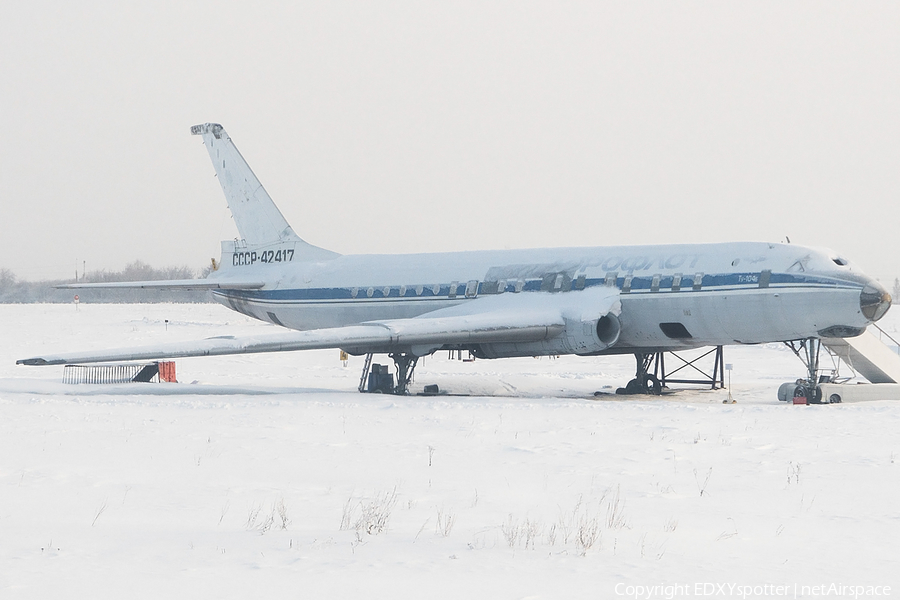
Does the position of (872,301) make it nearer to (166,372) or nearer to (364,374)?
(364,374)

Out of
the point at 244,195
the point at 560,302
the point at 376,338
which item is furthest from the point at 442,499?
the point at 244,195

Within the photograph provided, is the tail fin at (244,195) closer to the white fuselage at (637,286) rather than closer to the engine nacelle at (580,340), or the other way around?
A: the white fuselage at (637,286)

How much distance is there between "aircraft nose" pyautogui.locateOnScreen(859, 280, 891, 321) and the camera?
1927 centimetres

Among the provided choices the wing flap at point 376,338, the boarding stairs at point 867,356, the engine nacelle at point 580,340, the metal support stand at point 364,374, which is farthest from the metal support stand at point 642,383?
the metal support stand at point 364,374

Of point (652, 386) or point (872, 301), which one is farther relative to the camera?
point (652, 386)

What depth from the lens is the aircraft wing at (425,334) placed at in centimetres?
1931

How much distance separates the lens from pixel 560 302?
22266 millimetres

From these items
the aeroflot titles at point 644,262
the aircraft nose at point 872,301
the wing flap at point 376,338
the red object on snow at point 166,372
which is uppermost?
the aeroflot titles at point 644,262

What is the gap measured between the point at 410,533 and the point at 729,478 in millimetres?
4217

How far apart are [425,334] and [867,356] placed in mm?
9937

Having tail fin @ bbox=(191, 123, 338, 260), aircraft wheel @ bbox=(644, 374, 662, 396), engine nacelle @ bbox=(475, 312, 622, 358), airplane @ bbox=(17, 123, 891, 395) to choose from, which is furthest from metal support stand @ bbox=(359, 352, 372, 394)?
aircraft wheel @ bbox=(644, 374, 662, 396)

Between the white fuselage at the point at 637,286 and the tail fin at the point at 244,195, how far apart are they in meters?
1.07

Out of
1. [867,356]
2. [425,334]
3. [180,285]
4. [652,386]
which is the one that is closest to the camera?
[425,334]

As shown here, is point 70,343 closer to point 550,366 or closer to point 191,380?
point 191,380
